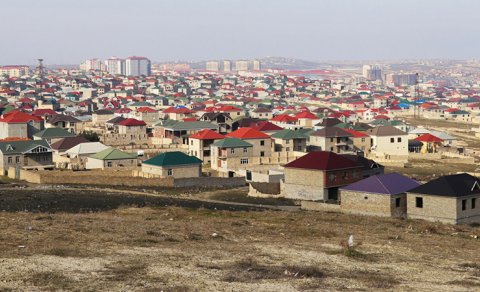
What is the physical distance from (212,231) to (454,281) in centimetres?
1152

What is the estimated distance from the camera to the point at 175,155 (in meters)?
56.5

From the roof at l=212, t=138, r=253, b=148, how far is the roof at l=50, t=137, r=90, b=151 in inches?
510

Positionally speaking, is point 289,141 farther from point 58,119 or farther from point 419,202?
point 419,202

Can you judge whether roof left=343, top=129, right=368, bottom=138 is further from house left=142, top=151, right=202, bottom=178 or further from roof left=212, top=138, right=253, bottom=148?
house left=142, top=151, right=202, bottom=178

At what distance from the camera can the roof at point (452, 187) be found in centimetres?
3734

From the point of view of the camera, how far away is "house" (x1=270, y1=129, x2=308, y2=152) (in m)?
76.4

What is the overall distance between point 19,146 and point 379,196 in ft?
106

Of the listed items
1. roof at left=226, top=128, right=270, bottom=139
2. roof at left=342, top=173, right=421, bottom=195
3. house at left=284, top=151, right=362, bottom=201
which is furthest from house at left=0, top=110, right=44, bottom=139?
roof at left=342, top=173, right=421, bottom=195

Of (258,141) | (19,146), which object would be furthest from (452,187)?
(19,146)

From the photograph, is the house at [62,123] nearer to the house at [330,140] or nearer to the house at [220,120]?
the house at [220,120]

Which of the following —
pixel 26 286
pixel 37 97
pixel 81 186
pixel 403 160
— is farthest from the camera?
pixel 37 97

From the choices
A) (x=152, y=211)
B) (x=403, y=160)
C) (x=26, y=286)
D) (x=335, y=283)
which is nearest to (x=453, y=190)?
(x=152, y=211)

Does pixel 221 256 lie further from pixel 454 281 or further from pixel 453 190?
pixel 453 190

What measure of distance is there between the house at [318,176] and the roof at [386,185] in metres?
6.11
